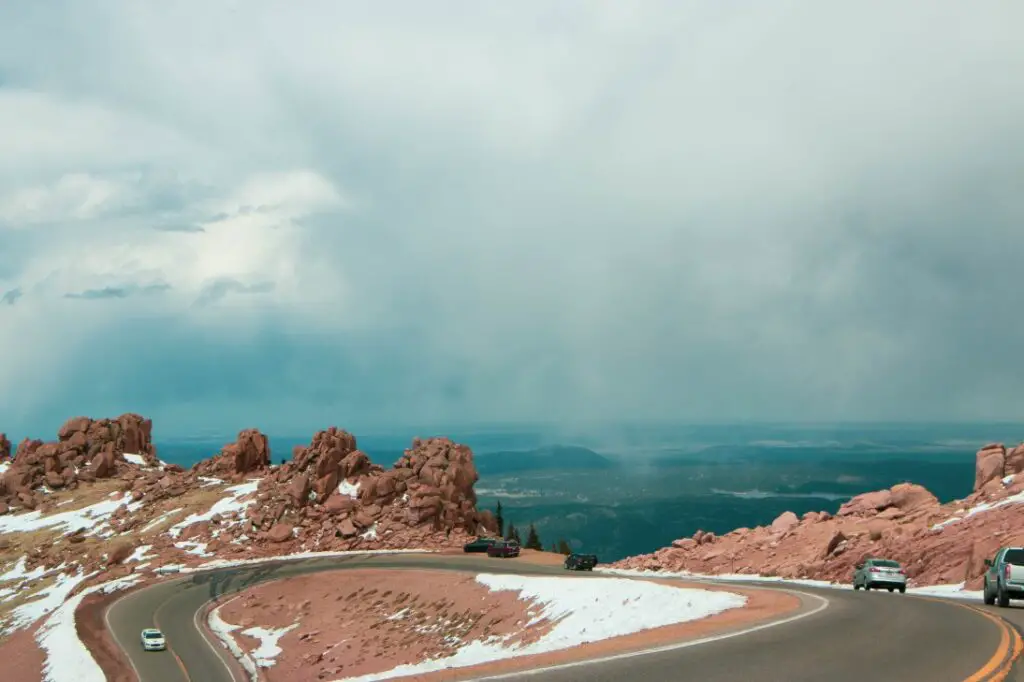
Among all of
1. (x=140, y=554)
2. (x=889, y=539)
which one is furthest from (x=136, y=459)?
(x=889, y=539)

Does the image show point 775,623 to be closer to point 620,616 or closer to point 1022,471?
point 620,616

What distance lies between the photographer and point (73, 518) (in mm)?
95062

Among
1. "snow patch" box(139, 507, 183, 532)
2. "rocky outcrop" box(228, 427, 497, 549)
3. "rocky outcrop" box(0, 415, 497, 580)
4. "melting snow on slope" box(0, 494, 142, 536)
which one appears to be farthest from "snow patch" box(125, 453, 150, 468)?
"rocky outcrop" box(228, 427, 497, 549)

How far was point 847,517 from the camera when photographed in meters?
63.1


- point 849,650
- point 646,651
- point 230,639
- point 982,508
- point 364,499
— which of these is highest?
point 849,650

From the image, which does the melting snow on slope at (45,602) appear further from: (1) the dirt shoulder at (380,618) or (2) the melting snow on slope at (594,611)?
(2) the melting snow on slope at (594,611)

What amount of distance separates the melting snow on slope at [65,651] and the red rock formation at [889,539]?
39.7 m

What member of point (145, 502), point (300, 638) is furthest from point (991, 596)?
point (145, 502)

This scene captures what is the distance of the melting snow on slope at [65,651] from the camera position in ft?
153

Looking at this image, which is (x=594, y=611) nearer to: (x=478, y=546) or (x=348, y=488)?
(x=478, y=546)

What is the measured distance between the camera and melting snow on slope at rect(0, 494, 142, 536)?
92.7m

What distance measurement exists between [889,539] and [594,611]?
86.3 feet

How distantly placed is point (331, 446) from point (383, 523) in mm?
13384

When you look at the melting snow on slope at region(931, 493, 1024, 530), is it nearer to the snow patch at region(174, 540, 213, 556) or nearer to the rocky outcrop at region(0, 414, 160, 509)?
the snow patch at region(174, 540, 213, 556)
